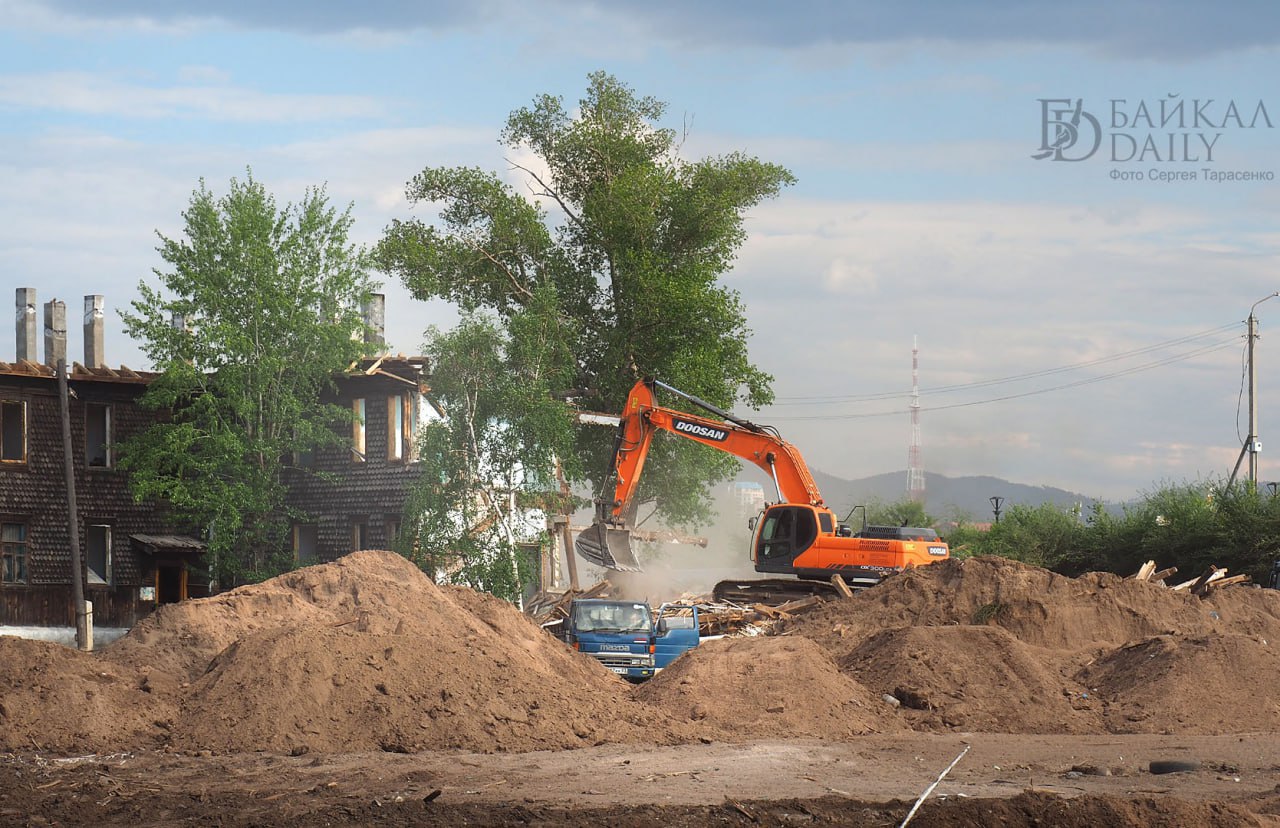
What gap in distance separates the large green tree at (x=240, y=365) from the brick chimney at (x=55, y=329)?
4.03 meters

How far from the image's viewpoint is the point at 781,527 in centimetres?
3102

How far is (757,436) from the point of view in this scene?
105 ft

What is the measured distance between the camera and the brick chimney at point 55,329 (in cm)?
4038

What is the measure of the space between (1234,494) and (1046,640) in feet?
42.9

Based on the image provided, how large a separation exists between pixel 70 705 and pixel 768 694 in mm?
9642

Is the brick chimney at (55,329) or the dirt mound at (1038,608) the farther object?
the brick chimney at (55,329)

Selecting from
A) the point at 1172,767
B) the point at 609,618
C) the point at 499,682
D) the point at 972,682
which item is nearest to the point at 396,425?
the point at 609,618

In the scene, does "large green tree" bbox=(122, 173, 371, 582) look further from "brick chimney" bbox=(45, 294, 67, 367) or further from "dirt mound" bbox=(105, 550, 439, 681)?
"dirt mound" bbox=(105, 550, 439, 681)

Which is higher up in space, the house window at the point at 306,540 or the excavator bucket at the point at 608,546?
the excavator bucket at the point at 608,546

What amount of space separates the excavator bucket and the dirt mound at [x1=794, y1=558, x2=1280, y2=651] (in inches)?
153

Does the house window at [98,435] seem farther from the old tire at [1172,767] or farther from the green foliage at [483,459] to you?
the old tire at [1172,767]

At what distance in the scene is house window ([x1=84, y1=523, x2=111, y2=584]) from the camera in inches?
1523

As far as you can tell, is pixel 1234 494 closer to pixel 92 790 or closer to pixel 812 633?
pixel 812 633

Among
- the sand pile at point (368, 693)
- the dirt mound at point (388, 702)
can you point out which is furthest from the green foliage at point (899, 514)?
the dirt mound at point (388, 702)
